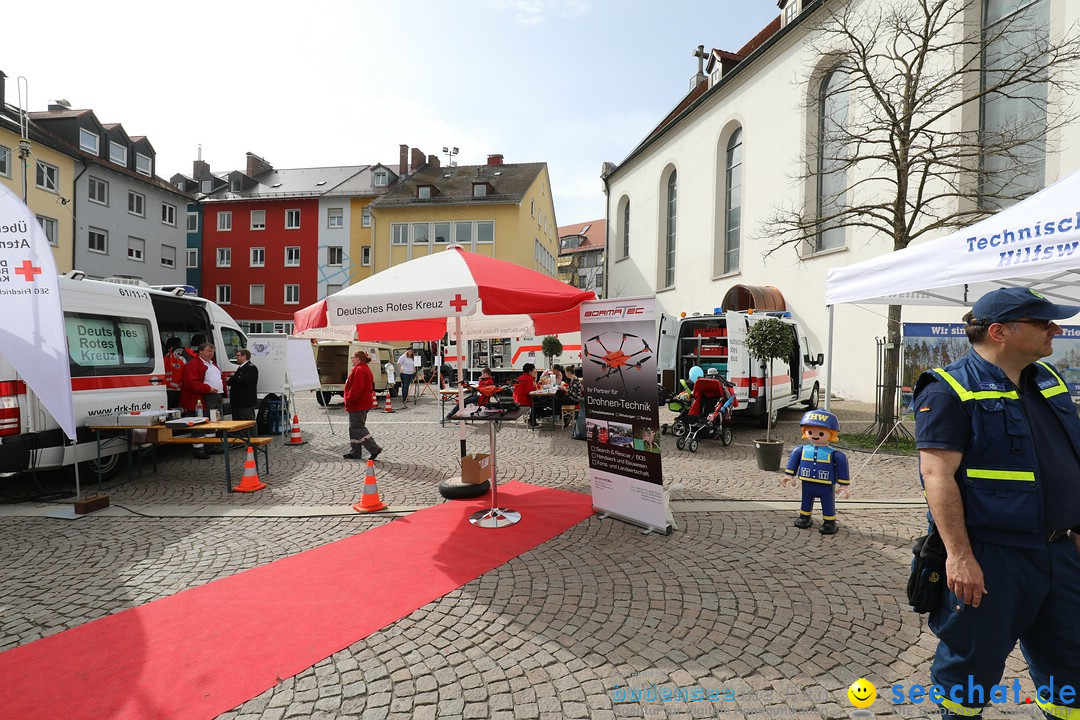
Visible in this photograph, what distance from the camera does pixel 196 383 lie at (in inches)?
352

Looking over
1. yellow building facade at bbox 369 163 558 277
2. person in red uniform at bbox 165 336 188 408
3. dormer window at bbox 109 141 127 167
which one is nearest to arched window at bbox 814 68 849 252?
person in red uniform at bbox 165 336 188 408

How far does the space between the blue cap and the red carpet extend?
11.8 ft

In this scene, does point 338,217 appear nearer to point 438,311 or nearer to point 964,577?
point 438,311

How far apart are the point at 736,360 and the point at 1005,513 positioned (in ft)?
29.8

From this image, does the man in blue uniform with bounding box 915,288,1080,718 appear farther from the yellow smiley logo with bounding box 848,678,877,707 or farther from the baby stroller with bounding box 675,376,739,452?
the baby stroller with bounding box 675,376,739,452

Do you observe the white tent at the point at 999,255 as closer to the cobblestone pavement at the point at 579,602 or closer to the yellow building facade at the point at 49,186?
the cobblestone pavement at the point at 579,602

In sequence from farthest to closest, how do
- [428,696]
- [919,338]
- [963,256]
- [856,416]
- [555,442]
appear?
[856,416] → [555,442] → [919,338] → [963,256] → [428,696]

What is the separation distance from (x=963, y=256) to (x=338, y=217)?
1583 inches

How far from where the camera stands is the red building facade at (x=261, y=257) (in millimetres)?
39406

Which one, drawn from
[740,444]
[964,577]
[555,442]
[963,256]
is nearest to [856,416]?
[740,444]

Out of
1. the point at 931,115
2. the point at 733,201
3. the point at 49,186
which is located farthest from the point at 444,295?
the point at 49,186

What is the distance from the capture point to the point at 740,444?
1027cm

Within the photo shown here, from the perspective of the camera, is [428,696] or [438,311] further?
[438,311]

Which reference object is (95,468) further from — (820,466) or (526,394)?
(820,466)
